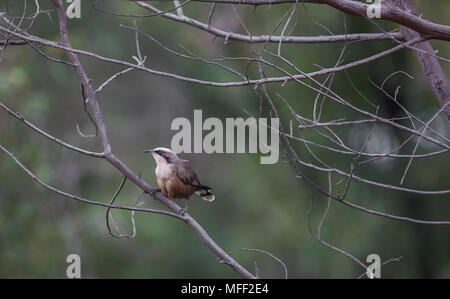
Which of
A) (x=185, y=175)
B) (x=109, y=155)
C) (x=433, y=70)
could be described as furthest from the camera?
(x=185, y=175)

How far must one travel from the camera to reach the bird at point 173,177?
17.0ft

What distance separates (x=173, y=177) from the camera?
517 centimetres

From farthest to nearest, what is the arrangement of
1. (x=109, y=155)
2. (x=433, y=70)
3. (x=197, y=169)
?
(x=197, y=169), (x=433, y=70), (x=109, y=155)

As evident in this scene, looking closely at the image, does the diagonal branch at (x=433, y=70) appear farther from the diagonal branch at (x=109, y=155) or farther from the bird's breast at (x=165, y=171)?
the bird's breast at (x=165, y=171)

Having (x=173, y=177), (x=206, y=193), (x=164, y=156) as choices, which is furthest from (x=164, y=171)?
(x=206, y=193)

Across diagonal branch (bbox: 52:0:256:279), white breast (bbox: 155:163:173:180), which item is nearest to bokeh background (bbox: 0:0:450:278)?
white breast (bbox: 155:163:173:180)

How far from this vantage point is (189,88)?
1287 centimetres

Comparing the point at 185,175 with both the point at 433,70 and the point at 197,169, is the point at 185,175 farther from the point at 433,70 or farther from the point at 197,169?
the point at 197,169

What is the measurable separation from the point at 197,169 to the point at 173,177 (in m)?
8.61

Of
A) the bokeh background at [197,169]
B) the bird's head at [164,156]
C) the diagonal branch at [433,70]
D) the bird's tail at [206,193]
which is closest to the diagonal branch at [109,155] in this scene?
the bird's head at [164,156]
